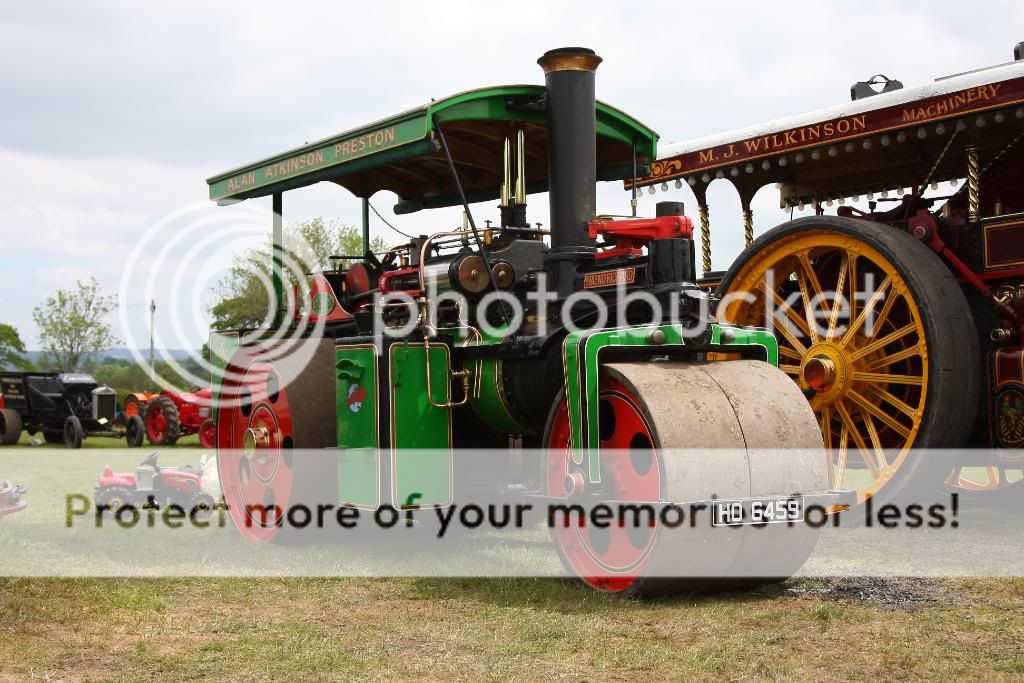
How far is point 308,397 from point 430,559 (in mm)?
1277

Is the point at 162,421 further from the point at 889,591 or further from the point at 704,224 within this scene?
the point at 889,591

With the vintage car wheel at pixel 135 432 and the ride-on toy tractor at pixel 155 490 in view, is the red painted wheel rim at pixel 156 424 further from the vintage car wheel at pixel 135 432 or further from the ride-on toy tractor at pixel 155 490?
the ride-on toy tractor at pixel 155 490

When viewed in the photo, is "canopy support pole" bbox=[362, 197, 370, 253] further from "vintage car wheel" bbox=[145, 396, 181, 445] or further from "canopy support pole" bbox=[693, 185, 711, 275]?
"vintage car wheel" bbox=[145, 396, 181, 445]

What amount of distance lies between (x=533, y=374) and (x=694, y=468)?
1.28 metres

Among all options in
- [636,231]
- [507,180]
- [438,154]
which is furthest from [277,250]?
[636,231]

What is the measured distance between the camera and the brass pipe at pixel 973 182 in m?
6.58

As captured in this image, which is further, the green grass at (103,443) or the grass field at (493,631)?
the green grass at (103,443)

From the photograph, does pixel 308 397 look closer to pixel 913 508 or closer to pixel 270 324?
pixel 270 324

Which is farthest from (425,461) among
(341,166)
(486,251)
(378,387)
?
(341,166)

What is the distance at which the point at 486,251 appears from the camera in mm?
5875

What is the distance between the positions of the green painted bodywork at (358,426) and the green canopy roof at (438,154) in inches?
41.1

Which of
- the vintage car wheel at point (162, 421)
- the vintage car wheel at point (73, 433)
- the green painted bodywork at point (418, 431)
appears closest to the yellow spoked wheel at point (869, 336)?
the green painted bodywork at point (418, 431)

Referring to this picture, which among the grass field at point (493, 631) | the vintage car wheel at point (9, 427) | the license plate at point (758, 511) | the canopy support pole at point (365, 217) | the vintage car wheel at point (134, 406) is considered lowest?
the grass field at point (493, 631)

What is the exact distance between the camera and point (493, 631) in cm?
407
